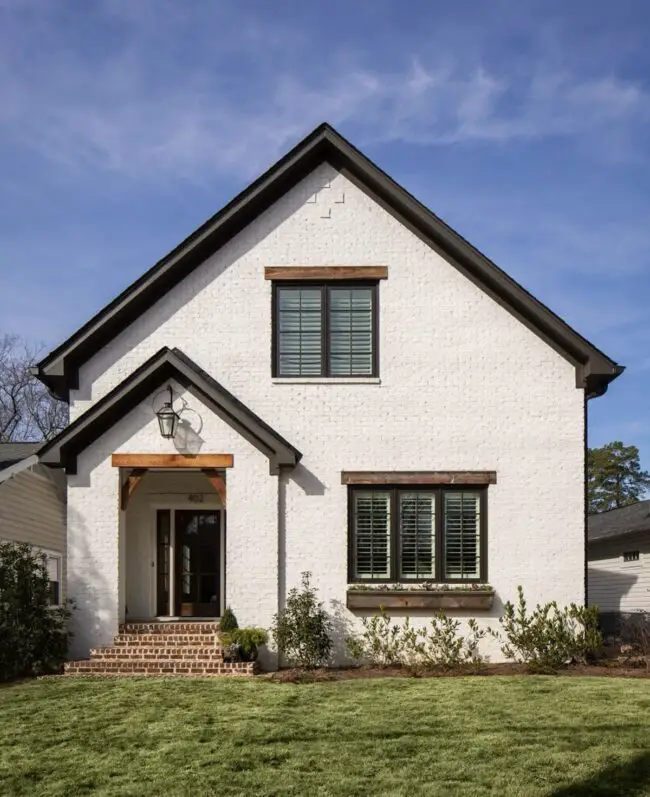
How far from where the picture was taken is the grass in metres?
8.24

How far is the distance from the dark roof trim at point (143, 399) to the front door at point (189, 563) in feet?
9.84

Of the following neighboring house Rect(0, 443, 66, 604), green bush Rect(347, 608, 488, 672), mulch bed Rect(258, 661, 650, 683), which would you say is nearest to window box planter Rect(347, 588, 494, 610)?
green bush Rect(347, 608, 488, 672)

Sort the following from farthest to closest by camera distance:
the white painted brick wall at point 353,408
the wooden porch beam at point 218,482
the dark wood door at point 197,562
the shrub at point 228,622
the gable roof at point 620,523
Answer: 1. the gable roof at point 620,523
2. the dark wood door at point 197,562
3. the white painted brick wall at point 353,408
4. the wooden porch beam at point 218,482
5. the shrub at point 228,622

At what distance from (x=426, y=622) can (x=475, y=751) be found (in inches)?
252

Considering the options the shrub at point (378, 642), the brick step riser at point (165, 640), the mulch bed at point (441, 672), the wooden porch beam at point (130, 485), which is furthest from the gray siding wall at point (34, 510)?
the shrub at point (378, 642)

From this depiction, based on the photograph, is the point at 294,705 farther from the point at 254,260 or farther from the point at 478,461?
the point at 254,260

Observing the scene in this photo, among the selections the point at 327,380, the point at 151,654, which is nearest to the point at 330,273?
the point at 327,380

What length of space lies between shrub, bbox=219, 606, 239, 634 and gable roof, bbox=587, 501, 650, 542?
14.0 meters

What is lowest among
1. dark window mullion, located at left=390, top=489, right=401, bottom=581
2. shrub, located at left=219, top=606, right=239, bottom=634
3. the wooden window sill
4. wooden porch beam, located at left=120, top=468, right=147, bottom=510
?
shrub, located at left=219, top=606, right=239, bottom=634

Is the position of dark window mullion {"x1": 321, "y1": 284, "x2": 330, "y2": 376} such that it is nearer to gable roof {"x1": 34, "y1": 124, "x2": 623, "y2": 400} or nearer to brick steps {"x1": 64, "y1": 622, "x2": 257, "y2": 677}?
gable roof {"x1": 34, "y1": 124, "x2": 623, "y2": 400}

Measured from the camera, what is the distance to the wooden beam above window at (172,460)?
15711 millimetres

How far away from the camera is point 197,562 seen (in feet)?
59.9

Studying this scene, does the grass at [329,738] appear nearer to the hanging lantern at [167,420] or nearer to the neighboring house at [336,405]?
the neighboring house at [336,405]

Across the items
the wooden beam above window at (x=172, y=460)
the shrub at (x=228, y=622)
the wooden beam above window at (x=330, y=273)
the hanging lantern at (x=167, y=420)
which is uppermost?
the wooden beam above window at (x=330, y=273)
